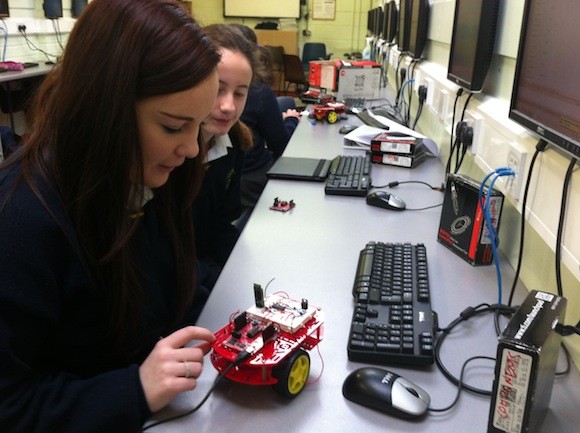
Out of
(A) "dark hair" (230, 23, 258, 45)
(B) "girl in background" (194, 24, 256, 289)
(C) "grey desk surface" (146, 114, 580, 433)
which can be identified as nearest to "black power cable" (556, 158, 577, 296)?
(C) "grey desk surface" (146, 114, 580, 433)

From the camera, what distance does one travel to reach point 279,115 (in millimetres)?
2432

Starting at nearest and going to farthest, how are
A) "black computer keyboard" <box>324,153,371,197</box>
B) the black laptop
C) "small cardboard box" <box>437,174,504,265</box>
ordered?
"small cardboard box" <box>437,174,504,265</box>, "black computer keyboard" <box>324,153,371,197</box>, the black laptop

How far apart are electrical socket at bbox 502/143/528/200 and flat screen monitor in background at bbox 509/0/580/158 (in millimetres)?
58

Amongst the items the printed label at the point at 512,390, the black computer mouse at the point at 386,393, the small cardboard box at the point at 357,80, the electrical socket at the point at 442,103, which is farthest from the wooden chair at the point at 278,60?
the printed label at the point at 512,390

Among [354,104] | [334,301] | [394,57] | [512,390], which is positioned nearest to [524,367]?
[512,390]

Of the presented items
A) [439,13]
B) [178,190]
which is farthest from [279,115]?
[178,190]

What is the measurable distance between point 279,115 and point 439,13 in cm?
83

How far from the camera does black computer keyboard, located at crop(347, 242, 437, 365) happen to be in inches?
31.5

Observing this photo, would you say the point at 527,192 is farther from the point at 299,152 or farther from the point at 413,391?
the point at 299,152

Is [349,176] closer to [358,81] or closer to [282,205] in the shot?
[282,205]

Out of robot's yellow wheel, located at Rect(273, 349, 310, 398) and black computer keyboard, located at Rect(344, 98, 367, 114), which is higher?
black computer keyboard, located at Rect(344, 98, 367, 114)

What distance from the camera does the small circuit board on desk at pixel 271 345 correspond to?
2.35 ft

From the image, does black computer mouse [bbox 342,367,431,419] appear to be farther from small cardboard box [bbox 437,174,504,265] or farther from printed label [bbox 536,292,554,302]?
small cardboard box [bbox 437,174,504,265]

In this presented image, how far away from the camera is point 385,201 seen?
1483 millimetres
